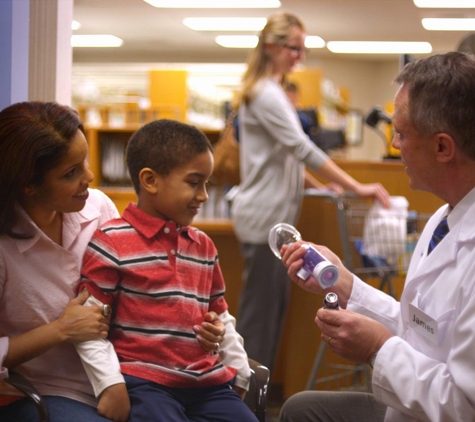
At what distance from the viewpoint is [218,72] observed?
10.9 metres

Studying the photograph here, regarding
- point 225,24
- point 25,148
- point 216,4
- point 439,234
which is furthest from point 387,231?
point 225,24

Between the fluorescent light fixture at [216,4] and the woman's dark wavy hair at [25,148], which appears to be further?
the fluorescent light fixture at [216,4]

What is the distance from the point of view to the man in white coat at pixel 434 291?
4.40 feet

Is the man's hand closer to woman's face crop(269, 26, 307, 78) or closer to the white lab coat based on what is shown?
the white lab coat

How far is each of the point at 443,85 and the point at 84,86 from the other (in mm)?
8745

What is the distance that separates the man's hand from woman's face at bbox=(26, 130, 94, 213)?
63 centimetres

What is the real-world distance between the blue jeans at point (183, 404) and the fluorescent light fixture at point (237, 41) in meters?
8.68

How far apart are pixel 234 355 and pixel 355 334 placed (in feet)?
1.37

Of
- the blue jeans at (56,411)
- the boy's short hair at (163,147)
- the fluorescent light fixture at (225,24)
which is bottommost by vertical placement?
the blue jeans at (56,411)

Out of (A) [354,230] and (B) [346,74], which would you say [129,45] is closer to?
(B) [346,74]

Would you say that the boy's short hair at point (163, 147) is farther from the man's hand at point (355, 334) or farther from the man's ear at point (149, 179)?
the man's hand at point (355, 334)

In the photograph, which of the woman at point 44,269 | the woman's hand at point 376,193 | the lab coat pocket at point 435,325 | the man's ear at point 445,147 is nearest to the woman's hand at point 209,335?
the woman at point 44,269

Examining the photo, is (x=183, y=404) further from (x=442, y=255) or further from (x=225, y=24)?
(x=225, y=24)

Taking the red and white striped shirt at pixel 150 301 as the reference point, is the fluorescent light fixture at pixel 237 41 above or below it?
above
